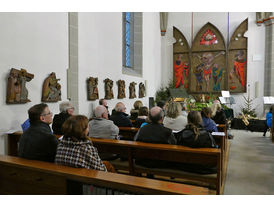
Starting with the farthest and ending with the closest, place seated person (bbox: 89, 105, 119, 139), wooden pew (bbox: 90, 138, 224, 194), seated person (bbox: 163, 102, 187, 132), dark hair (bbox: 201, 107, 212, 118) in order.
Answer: dark hair (bbox: 201, 107, 212, 118), seated person (bbox: 163, 102, 187, 132), seated person (bbox: 89, 105, 119, 139), wooden pew (bbox: 90, 138, 224, 194)

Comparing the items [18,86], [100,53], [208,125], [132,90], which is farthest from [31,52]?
[132,90]

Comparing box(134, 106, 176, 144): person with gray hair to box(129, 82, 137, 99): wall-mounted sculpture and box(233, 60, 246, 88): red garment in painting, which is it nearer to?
box(129, 82, 137, 99): wall-mounted sculpture

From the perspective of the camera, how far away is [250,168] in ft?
15.5

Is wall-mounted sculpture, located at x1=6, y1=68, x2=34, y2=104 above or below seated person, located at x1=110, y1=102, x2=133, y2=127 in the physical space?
above

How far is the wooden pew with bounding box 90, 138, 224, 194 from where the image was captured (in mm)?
2842

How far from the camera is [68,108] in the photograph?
4273 mm

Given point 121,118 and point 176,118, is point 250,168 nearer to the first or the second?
point 176,118

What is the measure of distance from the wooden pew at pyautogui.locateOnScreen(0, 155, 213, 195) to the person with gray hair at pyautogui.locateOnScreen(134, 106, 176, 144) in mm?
1258

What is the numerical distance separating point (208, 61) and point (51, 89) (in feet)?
31.1

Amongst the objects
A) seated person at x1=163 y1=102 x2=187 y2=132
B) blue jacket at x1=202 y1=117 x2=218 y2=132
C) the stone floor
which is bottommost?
the stone floor

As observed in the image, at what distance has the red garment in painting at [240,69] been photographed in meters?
11.8

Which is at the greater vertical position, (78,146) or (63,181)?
(78,146)

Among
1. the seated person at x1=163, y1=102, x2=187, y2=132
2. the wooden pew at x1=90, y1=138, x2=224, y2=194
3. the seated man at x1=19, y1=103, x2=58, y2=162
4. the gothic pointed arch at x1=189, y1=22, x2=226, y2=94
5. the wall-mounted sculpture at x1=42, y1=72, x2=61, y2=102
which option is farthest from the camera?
the gothic pointed arch at x1=189, y1=22, x2=226, y2=94

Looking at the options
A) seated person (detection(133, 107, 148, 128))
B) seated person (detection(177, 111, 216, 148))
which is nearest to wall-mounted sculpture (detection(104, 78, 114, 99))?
seated person (detection(133, 107, 148, 128))
